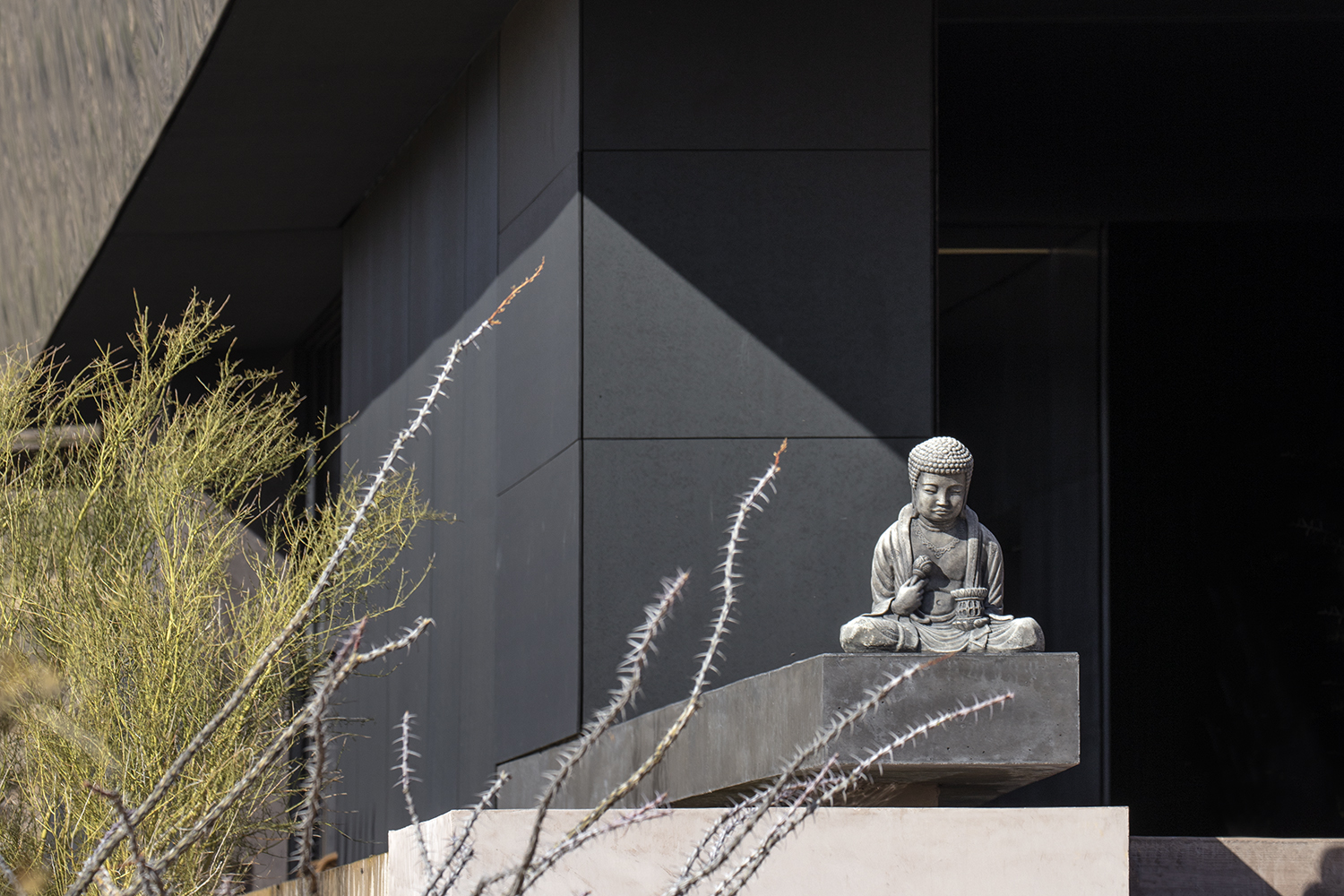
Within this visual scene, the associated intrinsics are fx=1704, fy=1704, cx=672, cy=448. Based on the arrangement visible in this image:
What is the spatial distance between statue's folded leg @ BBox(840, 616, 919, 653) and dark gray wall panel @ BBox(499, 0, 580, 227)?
341 centimetres

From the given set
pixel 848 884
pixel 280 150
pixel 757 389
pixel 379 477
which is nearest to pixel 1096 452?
pixel 757 389

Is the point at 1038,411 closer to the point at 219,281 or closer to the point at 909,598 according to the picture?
the point at 909,598

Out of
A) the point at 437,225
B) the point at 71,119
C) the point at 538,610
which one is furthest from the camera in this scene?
the point at 71,119

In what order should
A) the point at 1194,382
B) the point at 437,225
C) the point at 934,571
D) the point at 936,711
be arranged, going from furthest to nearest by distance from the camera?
the point at 1194,382, the point at 437,225, the point at 934,571, the point at 936,711

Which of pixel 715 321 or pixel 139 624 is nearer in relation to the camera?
pixel 715 321

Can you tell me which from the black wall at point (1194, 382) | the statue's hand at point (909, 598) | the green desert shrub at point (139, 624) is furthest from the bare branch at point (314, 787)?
the black wall at point (1194, 382)

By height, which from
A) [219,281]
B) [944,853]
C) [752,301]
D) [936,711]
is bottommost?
[944,853]

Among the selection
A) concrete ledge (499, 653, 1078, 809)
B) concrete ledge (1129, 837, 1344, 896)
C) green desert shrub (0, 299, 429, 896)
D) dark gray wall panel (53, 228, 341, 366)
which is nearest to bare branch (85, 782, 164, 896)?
concrete ledge (499, 653, 1078, 809)

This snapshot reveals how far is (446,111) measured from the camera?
11.2 m

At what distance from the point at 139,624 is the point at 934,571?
5.81 m

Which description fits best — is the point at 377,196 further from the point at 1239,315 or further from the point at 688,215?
the point at 1239,315

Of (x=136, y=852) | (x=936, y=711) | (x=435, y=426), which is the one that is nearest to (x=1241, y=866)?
(x=936, y=711)

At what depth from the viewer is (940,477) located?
659 centimetres

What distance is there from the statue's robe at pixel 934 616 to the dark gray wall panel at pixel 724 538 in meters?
1.59
